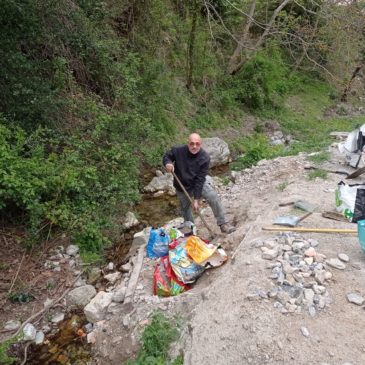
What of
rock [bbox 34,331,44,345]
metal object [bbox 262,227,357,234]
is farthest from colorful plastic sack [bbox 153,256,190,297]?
rock [bbox 34,331,44,345]

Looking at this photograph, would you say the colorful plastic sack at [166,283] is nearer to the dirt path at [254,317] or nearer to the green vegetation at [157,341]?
the dirt path at [254,317]

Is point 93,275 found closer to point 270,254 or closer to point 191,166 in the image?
point 191,166

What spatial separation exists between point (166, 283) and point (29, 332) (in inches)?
65.0

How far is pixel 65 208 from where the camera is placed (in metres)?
5.62

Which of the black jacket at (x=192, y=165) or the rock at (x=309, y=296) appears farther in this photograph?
the black jacket at (x=192, y=165)

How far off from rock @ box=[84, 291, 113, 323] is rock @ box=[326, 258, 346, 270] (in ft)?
8.62

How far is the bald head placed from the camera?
515 cm

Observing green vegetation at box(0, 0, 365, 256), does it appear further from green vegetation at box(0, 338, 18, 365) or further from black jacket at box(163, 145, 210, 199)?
green vegetation at box(0, 338, 18, 365)

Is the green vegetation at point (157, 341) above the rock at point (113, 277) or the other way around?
above

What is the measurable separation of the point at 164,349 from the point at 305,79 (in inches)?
663

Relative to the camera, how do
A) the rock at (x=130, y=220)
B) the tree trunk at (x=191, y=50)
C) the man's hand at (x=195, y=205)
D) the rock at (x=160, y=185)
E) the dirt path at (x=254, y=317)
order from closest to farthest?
1. the dirt path at (x=254, y=317)
2. the man's hand at (x=195, y=205)
3. the rock at (x=130, y=220)
4. the rock at (x=160, y=185)
5. the tree trunk at (x=191, y=50)

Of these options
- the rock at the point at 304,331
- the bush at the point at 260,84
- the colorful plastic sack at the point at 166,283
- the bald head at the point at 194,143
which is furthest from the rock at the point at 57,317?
the bush at the point at 260,84

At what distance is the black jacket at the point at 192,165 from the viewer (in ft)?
17.4

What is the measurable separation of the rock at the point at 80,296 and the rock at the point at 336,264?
298cm
